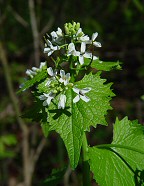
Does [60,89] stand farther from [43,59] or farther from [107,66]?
[43,59]

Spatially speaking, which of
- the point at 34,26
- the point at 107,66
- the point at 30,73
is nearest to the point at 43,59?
the point at 34,26

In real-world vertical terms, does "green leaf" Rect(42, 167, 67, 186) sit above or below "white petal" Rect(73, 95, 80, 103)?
below

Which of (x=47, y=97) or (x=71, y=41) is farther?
(x=71, y=41)

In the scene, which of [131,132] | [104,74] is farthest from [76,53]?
[104,74]

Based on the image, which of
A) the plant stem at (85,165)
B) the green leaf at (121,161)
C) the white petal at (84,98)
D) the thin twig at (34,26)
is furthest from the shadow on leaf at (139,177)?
the thin twig at (34,26)

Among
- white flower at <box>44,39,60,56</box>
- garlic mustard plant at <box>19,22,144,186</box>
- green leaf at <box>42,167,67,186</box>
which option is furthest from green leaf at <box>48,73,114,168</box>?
green leaf at <box>42,167,67,186</box>

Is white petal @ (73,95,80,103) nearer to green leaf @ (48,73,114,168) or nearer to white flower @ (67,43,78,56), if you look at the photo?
green leaf @ (48,73,114,168)
